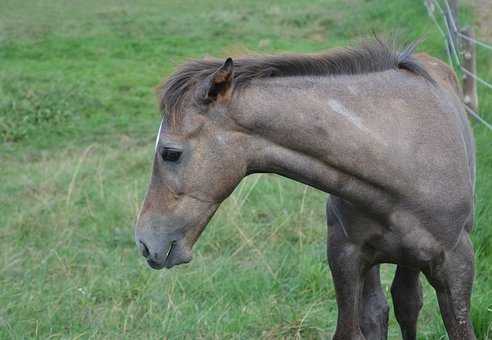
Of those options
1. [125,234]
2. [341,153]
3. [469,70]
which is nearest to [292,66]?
[341,153]

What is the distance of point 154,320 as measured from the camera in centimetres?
418

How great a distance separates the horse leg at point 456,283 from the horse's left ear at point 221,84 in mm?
1024

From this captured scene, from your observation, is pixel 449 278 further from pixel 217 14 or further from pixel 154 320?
pixel 217 14

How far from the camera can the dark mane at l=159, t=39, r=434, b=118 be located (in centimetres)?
278

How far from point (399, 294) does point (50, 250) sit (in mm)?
2551

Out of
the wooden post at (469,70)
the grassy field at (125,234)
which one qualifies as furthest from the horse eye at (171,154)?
the wooden post at (469,70)

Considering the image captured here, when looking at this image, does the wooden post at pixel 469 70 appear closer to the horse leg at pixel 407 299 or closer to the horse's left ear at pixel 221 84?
the horse leg at pixel 407 299

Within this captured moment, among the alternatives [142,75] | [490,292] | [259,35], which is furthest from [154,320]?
[259,35]

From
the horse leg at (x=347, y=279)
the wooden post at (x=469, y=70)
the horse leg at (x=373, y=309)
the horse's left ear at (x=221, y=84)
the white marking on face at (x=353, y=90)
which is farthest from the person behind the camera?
the wooden post at (x=469, y=70)

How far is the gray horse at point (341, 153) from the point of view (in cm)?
274

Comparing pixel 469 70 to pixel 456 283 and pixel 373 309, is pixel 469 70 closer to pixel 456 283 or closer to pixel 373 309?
pixel 373 309

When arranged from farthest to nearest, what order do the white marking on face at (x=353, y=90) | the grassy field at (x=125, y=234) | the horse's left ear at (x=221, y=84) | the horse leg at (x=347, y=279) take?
the grassy field at (x=125, y=234)
the horse leg at (x=347, y=279)
the white marking on face at (x=353, y=90)
the horse's left ear at (x=221, y=84)

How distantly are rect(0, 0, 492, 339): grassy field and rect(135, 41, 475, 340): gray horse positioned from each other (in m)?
0.33

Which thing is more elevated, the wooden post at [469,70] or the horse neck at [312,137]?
the horse neck at [312,137]
